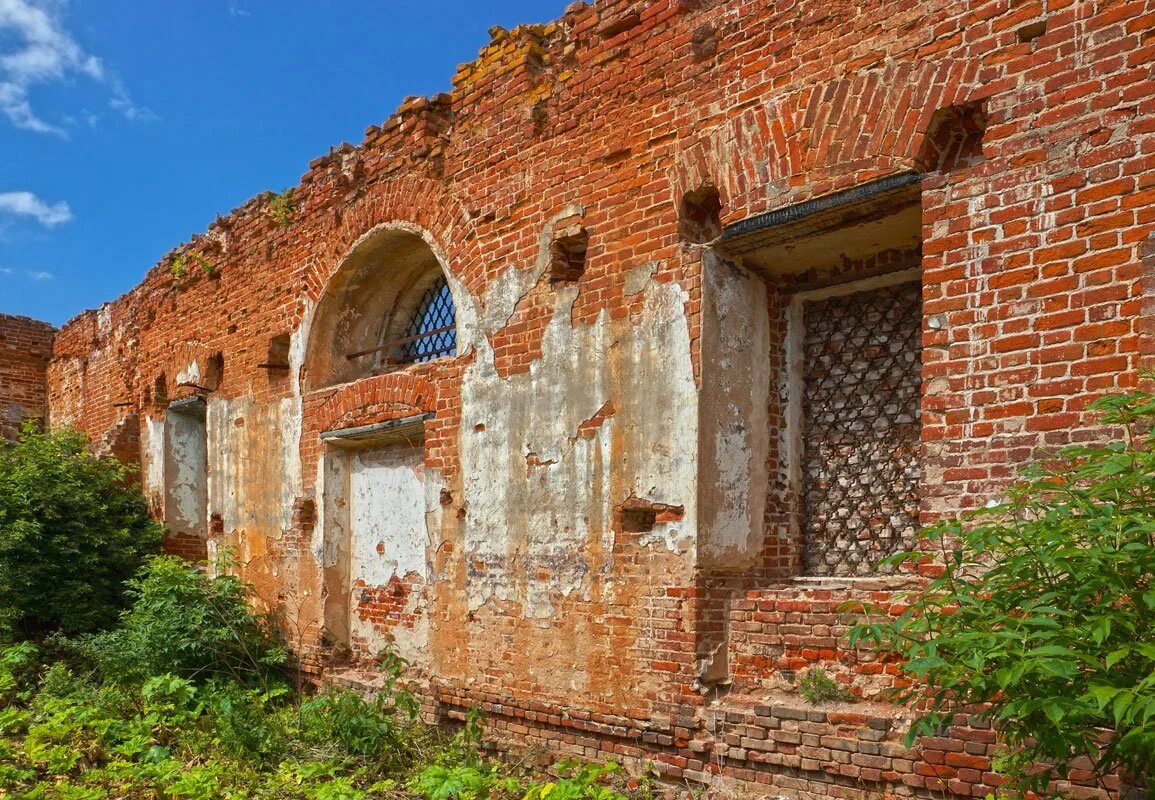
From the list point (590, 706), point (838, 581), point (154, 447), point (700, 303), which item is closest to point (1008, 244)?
point (700, 303)

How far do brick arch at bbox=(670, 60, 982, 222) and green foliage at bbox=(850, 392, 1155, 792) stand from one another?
5.53ft

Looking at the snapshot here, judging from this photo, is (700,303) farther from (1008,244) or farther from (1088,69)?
(1088,69)

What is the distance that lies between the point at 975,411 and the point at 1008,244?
75 cm

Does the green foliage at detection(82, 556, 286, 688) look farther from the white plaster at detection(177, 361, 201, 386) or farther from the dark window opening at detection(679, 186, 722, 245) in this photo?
the dark window opening at detection(679, 186, 722, 245)

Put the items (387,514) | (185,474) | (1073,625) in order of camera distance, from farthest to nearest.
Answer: (185,474) < (387,514) < (1073,625)

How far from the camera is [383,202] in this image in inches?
303

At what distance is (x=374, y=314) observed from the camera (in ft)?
28.5

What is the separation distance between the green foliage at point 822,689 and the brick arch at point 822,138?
97.4 inches

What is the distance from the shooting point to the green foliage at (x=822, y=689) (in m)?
4.59

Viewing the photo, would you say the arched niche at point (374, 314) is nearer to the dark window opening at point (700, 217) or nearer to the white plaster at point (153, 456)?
the dark window opening at point (700, 217)

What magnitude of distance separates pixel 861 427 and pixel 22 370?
16580 mm

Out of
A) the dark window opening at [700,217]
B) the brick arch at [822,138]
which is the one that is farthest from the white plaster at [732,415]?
the brick arch at [822,138]

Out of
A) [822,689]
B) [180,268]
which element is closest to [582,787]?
[822,689]

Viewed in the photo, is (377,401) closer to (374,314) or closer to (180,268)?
(374,314)
